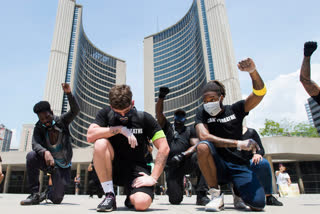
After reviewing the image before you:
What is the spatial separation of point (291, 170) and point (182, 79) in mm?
54758

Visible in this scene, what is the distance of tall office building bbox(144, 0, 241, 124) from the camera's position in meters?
55.0

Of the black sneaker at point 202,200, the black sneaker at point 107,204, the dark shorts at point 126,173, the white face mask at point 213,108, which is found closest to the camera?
the black sneaker at point 107,204

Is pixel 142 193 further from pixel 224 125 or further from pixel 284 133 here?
pixel 284 133

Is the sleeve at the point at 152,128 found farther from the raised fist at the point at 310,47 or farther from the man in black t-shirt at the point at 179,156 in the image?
the raised fist at the point at 310,47

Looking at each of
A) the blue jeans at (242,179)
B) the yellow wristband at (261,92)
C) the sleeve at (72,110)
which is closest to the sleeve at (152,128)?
the blue jeans at (242,179)

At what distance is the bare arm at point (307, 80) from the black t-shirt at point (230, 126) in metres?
1.23

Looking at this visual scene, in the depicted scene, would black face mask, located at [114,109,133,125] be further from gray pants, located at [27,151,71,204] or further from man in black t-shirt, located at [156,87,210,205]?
gray pants, located at [27,151,71,204]

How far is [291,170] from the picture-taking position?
28297 mm

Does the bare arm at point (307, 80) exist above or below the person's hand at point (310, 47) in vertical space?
below

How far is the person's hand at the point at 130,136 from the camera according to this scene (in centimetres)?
221

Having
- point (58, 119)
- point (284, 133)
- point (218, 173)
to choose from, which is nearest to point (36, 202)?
point (58, 119)

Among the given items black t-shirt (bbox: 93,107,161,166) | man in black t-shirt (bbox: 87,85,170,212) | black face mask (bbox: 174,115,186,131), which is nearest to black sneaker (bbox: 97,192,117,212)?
man in black t-shirt (bbox: 87,85,170,212)

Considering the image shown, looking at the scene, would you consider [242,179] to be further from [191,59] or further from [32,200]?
[191,59]

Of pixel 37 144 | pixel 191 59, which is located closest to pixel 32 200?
pixel 37 144
